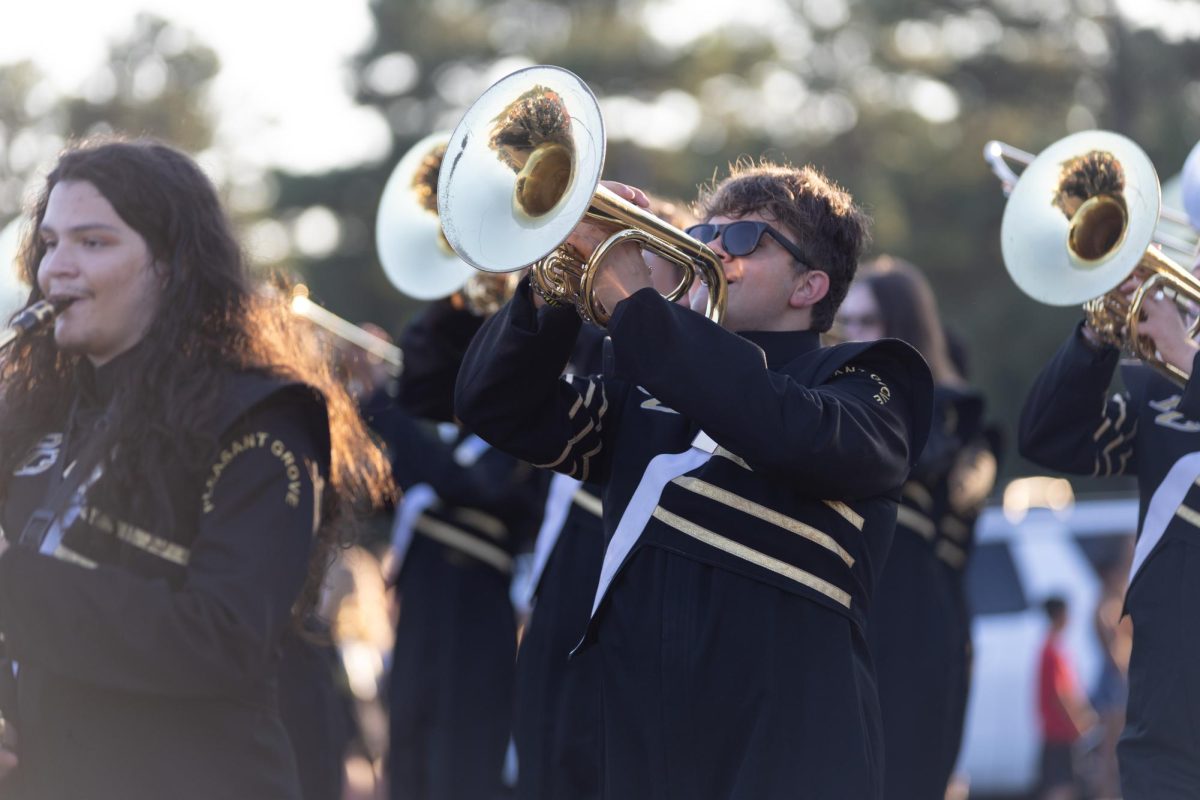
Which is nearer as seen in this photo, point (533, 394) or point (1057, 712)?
point (533, 394)

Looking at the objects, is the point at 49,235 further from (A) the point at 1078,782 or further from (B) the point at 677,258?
(A) the point at 1078,782

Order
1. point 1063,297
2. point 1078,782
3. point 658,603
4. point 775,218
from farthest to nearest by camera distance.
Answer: point 1078,782
point 1063,297
point 775,218
point 658,603

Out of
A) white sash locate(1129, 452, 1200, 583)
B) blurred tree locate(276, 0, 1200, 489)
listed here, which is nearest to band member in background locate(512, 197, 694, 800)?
white sash locate(1129, 452, 1200, 583)

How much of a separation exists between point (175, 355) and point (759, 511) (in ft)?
3.84

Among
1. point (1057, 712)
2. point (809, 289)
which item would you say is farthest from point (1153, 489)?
point (1057, 712)

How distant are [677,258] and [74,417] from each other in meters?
1.24

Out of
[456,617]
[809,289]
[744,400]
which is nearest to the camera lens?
[744,400]

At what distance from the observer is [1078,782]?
10.3m

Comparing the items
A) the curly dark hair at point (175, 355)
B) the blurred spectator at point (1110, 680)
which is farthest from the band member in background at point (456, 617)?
the blurred spectator at point (1110, 680)

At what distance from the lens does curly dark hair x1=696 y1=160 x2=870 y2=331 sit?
3566 mm

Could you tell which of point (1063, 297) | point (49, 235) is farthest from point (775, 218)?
point (49, 235)

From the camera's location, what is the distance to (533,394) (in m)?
3.53

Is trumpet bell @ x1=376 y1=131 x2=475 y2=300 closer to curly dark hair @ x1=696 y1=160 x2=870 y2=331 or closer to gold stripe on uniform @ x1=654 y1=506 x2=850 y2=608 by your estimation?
curly dark hair @ x1=696 y1=160 x2=870 y2=331

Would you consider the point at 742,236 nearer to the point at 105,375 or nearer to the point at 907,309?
the point at 105,375
